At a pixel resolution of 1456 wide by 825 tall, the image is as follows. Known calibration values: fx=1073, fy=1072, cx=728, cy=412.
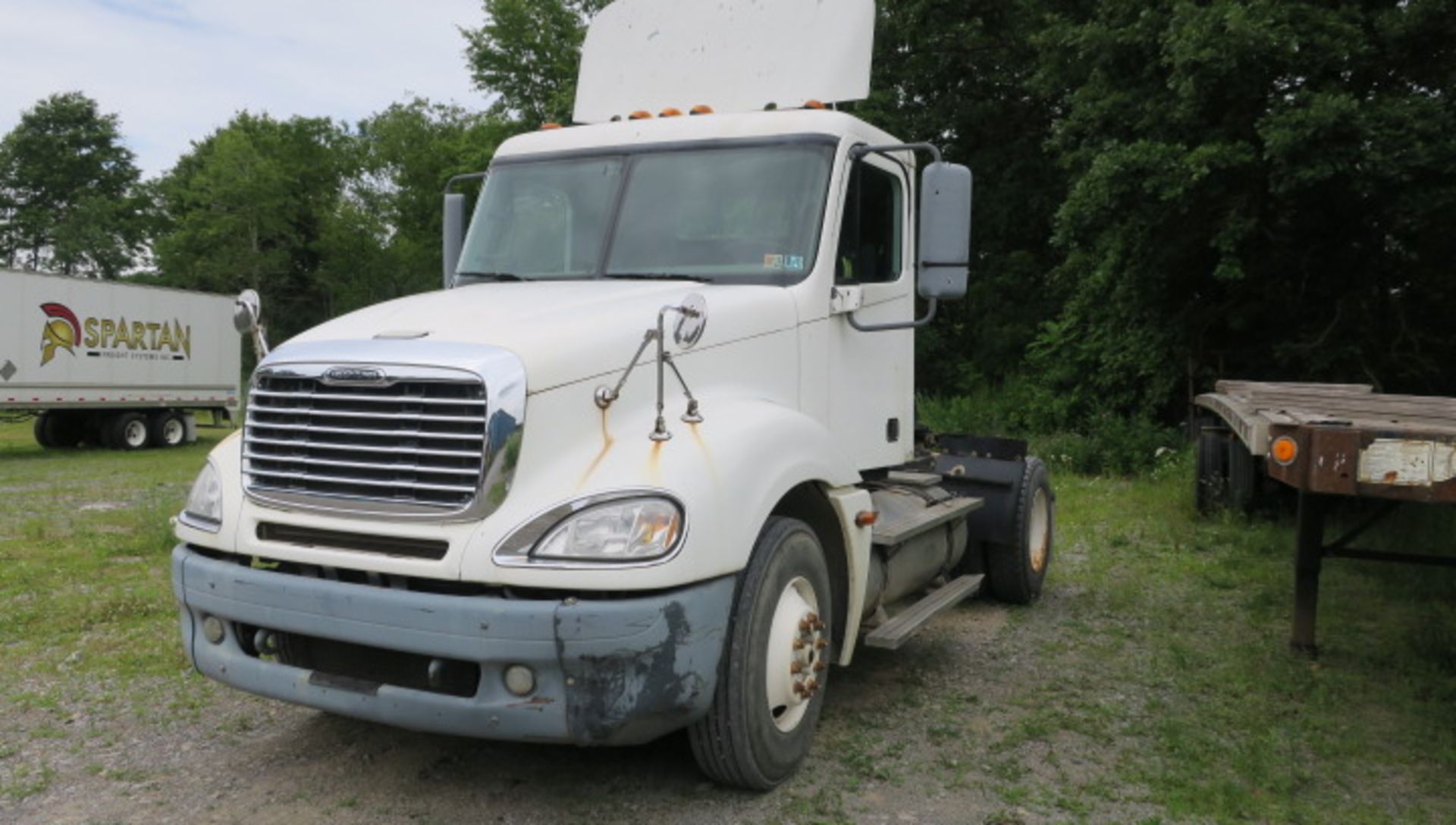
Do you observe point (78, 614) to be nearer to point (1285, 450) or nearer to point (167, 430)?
point (1285, 450)

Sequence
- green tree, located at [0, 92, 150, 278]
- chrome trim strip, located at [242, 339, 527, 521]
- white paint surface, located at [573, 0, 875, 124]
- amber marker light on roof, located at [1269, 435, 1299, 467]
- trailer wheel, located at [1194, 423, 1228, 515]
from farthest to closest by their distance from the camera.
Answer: green tree, located at [0, 92, 150, 278], trailer wheel, located at [1194, 423, 1228, 515], white paint surface, located at [573, 0, 875, 124], amber marker light on roof, located at [1269, 435, 1299, 467], chrome trim strip, located at [242, 339, 527, 521]

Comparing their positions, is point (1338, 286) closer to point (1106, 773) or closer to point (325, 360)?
point (1106, 773)

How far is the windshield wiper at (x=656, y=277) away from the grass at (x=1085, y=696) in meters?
2.07

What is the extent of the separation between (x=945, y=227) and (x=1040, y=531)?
343cm

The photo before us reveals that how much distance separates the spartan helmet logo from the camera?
20.4 metres

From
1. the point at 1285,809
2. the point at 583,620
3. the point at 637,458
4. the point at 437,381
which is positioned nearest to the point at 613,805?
the point at 583,620

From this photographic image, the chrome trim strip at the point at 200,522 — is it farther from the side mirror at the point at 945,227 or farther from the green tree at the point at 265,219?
the green tree at the point at 265,219

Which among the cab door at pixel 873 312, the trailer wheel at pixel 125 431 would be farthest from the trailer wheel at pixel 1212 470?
the trailer wheel at pixel 125 431

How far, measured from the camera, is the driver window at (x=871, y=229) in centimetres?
495

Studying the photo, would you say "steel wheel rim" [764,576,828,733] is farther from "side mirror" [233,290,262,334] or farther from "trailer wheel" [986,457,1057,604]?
"trailer wheel" [986,457,1057,604]

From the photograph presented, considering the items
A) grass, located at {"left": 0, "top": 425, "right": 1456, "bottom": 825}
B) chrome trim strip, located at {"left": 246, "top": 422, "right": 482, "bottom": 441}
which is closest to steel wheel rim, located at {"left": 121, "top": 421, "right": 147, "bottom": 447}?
grass, located at {"left": 0, "top": 425, "right": 1456, "bottom": 825}

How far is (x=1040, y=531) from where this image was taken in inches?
294

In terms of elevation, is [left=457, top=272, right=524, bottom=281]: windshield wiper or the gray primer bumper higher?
[left=457, top=272, right=524, bottom=281]: windshield wiper

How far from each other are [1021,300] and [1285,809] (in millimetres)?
19785
